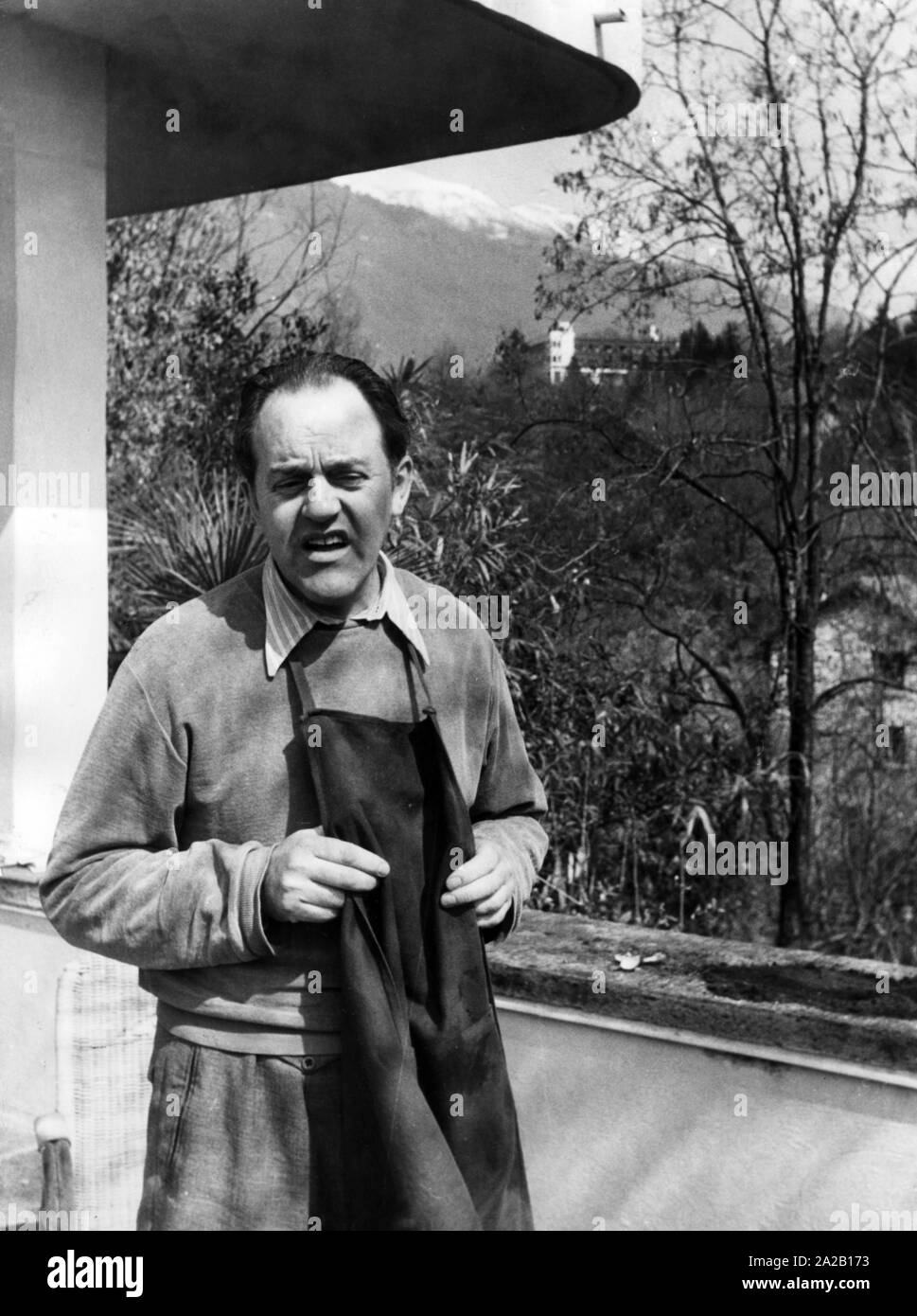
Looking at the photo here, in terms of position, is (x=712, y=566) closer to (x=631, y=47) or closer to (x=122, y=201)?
(x=631, y=47)

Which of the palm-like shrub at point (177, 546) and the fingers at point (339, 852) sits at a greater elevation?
the palm-like shrub at point (177, 546)

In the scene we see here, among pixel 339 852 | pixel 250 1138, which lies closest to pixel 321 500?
pixel 339 852

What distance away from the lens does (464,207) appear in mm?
3959

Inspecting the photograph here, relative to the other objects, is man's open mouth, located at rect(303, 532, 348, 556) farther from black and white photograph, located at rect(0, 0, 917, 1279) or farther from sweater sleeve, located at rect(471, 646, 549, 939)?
sweater sleeve, located at rect(471, 646, 549, 939)

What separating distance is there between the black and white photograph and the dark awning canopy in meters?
0.01

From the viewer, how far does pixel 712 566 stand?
12.5 ft

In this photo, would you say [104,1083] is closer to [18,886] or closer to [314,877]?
[18,886]

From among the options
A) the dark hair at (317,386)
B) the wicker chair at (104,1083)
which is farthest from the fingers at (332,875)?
the wicker chair at (104,1083)

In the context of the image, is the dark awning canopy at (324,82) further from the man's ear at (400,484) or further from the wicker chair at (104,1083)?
the wicker chair at (104,1083)

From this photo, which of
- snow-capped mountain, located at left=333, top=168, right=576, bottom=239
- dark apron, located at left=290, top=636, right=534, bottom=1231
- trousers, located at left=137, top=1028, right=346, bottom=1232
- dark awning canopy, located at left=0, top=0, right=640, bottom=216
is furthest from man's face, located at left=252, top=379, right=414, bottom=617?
snow-capped mountain, located at left=333, top=168, right=576, bottom=239

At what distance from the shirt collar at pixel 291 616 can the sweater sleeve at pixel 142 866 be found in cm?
17

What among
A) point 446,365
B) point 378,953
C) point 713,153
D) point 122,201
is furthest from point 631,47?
point 378,953

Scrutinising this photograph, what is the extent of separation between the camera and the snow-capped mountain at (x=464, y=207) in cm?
391
